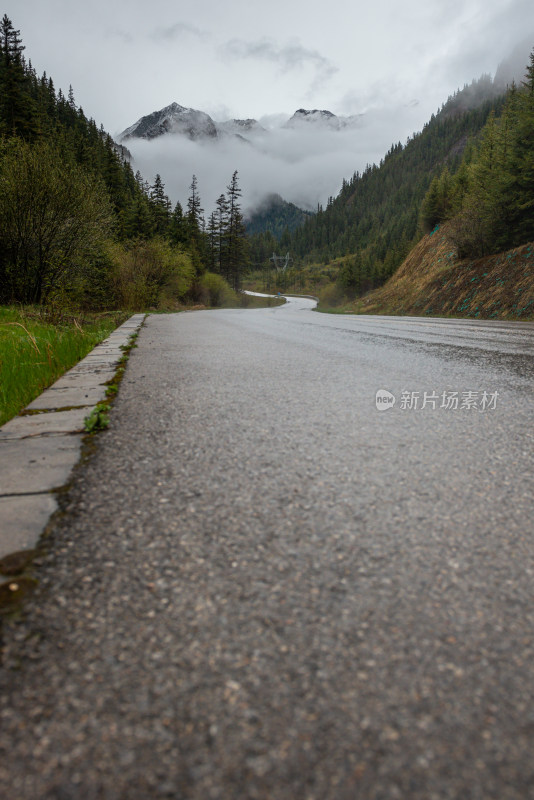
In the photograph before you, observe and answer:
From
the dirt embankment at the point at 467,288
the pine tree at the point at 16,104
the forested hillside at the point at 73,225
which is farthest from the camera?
the pine tree at the point at 16,104

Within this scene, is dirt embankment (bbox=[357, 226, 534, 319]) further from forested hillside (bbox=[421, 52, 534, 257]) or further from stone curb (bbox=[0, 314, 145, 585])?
stone curb (bbox=[0, 314, 145, 585])

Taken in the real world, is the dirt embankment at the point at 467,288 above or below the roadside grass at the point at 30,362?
above

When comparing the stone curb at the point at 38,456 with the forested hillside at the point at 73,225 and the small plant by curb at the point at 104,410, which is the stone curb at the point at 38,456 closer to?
the small plant by curb at the point at 104,410

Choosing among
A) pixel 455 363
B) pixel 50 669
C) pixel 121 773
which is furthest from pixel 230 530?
pixel 455 363

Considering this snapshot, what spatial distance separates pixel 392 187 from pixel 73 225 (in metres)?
152

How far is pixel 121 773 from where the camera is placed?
626 mm

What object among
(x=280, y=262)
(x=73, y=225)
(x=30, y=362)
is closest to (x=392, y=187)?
(x=280, y=262)

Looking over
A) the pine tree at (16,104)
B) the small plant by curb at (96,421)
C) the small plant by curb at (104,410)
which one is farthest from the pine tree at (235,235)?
A: the small plant by curb at (96,421)

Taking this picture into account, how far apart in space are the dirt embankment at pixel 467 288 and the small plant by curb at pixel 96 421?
17474 millimetres

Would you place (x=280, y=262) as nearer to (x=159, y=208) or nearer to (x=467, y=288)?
(x=159, y=208)

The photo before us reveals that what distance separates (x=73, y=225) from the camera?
1300 centimetres

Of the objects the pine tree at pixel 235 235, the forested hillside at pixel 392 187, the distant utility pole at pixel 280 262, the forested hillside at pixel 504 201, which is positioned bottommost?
the forested hillside at pixel 504 201

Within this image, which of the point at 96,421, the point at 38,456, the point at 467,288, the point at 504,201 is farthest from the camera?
the point at 467,288

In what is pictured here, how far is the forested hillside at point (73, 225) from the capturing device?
12242mm
